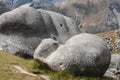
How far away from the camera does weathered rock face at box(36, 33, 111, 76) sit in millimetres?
30125

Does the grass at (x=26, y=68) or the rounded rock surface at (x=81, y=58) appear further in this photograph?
the rounded rock surface at (x=81, y=58)

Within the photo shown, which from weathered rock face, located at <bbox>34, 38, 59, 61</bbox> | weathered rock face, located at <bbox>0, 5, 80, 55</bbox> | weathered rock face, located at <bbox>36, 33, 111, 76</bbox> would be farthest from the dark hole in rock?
weathered rock face, located at <bbox>36, 33, 111, 76</bbox>

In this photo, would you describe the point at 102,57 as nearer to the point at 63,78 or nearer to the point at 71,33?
the point at 63,78

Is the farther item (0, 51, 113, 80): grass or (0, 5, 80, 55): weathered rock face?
(0, 5, 80, 55): weathered rock face

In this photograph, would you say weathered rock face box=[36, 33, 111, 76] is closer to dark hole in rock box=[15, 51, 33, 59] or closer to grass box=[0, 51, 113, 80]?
grass box=[0, 51, 113, 80]

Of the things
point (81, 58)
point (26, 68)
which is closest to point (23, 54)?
point (26, 68)

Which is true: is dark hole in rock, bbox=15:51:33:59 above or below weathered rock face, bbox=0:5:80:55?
below

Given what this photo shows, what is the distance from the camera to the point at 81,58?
30.3m

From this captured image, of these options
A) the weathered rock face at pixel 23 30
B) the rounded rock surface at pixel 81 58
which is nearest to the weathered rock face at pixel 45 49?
the rounded rock surface at pixel 81 58

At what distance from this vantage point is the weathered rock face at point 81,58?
30.1 m

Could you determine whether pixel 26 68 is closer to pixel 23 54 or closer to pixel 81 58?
pixel 81 58

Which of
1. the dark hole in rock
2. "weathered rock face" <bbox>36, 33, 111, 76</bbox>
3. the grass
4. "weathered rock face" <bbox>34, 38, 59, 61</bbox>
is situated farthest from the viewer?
the dark hole in rock

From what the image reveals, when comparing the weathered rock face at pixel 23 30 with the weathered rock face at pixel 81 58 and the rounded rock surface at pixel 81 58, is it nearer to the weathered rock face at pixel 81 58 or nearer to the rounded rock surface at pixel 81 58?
the weathered rock face at pixel 81 58

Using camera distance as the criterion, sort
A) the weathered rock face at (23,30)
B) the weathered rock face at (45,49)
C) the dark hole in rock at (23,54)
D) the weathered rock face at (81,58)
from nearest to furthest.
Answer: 1. the weathered rock face at (81,58)
2. the weathered rock face at (45,49)
3. the dark hole in rock at (23,54)
4. the weathered rock face at (23,30)
